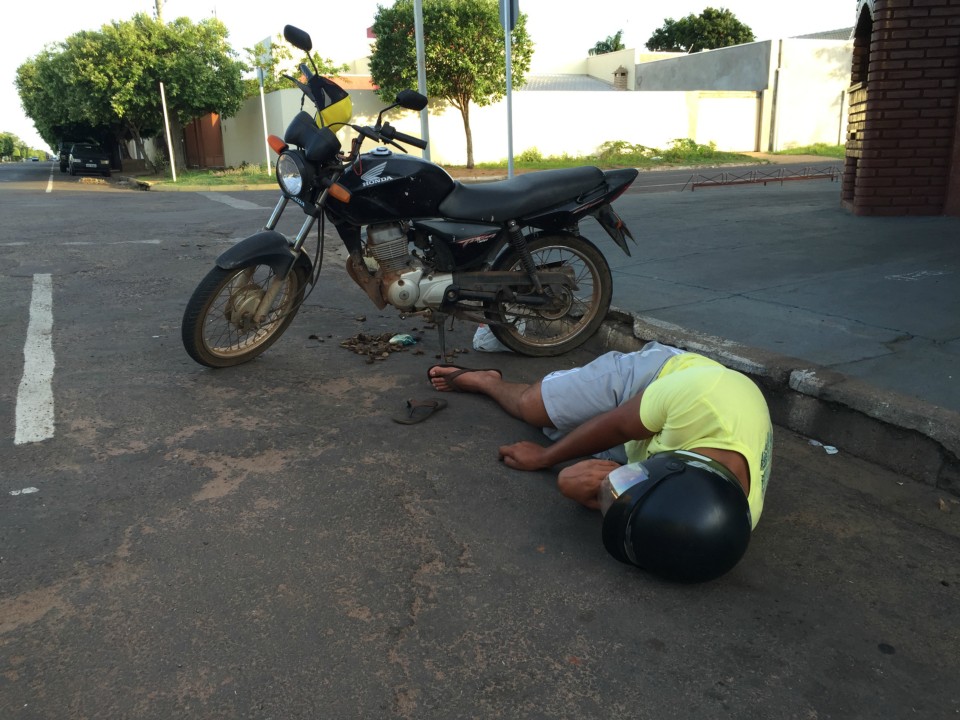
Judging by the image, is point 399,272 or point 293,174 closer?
point 293,174

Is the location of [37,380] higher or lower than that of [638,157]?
lower

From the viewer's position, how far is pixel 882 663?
215 cm

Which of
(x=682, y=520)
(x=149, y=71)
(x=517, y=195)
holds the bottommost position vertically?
(x=682, y=520)

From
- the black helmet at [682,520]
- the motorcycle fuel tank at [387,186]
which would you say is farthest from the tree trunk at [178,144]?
the black helmet at [682,520]

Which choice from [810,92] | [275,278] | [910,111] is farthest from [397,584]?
[810,92]

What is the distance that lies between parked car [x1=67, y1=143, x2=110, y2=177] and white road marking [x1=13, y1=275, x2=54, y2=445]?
3112 centimetres

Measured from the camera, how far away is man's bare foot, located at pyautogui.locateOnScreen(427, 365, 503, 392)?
Answer: 4.09 metres

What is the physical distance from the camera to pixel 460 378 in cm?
416

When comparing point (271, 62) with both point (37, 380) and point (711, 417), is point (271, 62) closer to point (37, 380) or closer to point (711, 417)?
point (37, 380)

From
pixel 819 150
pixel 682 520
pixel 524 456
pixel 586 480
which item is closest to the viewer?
pixel 682 520

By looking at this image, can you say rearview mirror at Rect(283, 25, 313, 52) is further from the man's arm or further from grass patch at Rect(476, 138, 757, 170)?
grass patch at Rect(476, 138, 757, 170)

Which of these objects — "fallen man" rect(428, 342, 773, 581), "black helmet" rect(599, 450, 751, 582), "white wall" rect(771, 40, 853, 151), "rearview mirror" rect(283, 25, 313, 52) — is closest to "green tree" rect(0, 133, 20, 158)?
"white wall" rect(771, 40, 853, 151)

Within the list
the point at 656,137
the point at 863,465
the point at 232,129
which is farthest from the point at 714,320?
the point at 232,129

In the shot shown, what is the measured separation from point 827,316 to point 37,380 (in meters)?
4.58
